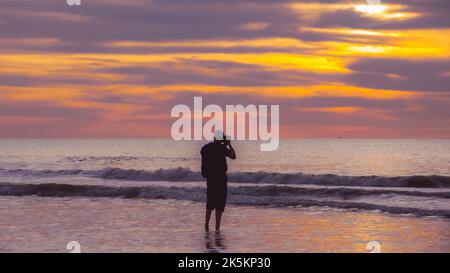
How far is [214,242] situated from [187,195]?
997 cm

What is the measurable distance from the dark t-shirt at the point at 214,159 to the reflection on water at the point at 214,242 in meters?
1.11

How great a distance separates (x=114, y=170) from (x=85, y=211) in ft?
64.1

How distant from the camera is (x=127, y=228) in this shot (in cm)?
1421

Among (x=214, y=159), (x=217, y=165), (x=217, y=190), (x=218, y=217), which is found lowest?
(x=218, y=217)

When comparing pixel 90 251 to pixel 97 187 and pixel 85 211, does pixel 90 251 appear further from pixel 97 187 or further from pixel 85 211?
pixel 97 187

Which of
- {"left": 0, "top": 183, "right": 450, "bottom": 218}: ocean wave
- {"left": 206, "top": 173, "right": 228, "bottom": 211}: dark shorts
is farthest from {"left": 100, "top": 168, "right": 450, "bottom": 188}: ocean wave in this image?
{"left": 206, "top": 173, "right": 228, "bottom": 211}: dark shorts

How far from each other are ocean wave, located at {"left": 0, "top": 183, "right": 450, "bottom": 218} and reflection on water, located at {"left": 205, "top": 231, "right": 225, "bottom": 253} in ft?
20.1

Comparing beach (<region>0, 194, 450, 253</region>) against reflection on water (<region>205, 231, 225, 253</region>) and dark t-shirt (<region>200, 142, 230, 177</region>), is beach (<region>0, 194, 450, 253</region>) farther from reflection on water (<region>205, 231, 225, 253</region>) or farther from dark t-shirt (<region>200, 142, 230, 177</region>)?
dark t-shirt (<region>200, 142, 230, 177</region>)

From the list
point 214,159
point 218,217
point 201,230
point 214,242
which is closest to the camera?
point 214,242

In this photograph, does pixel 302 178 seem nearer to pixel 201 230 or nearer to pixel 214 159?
pixel 201 230

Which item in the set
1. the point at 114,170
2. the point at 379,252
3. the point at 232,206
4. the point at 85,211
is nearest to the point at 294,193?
the point at 232,206

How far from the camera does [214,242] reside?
1238 centimetres

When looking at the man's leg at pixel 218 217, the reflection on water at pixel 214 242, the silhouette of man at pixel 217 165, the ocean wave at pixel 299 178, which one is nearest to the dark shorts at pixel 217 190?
the silhouette of man at pixel 217 165

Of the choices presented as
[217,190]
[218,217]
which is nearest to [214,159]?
[217,190]
